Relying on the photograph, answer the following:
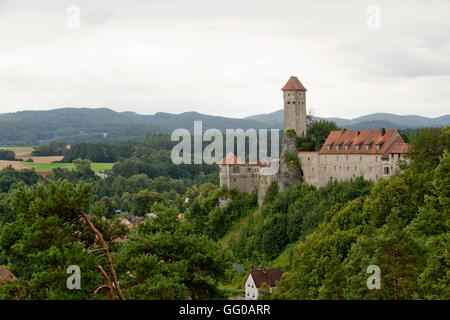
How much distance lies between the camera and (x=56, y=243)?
68.5ft

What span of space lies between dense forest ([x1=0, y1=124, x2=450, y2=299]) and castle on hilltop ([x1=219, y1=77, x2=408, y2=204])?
4.61ft

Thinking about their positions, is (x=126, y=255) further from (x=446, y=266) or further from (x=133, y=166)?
(x=133, y=166)

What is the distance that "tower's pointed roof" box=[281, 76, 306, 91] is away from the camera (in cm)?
7188

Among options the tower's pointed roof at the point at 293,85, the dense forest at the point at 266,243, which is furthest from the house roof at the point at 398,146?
the tower's pointed roof at the point at 293,85

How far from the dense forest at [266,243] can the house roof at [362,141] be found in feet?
9.95

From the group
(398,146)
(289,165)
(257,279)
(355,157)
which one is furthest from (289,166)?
(257,279)

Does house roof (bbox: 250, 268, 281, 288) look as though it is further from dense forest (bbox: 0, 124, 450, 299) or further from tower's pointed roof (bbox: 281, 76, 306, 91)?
tower's pointed roof (bbox: 281, 76, 306, 91)

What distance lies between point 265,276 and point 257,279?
1112 millimetres

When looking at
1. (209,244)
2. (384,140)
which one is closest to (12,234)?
(209,244)

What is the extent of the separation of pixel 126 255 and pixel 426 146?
35384 mm

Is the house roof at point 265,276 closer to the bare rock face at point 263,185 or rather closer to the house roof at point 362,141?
the house roof at point 362,141

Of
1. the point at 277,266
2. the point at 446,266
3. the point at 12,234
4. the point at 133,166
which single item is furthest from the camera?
the point at 133,166

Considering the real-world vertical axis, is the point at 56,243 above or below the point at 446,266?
above

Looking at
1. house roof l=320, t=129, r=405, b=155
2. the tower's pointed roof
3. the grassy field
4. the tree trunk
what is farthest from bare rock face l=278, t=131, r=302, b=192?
the grassy field
